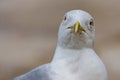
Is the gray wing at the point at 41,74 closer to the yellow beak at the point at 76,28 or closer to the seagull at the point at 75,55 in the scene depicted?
the seagull at the point at 75,55

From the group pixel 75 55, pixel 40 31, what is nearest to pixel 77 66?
pixel 75 55

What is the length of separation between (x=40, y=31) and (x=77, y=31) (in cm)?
122

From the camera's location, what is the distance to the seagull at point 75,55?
133 centimetres

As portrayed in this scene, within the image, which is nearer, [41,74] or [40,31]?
[41,74]

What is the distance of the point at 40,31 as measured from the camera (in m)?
2.51

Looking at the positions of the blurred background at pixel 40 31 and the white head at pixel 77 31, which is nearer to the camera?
the white head at pixel 77 31

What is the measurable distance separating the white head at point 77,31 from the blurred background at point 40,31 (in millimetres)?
904

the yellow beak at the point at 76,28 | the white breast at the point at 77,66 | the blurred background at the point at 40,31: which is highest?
the blurred background at the point at 40,31

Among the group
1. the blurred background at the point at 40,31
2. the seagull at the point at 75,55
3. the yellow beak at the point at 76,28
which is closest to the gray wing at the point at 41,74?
the seagull at the point at 75,55

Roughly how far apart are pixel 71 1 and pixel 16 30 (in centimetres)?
37

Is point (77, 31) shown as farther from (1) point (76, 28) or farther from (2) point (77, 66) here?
(2) point (77, 66)

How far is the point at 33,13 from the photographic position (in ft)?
8.71

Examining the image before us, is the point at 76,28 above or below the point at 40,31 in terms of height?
below

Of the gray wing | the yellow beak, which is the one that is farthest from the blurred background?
the yellow beak
